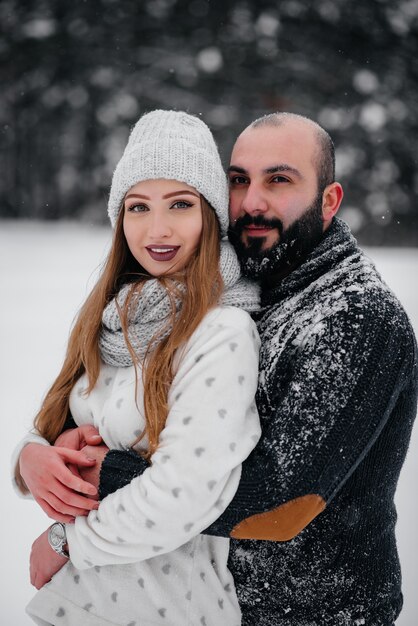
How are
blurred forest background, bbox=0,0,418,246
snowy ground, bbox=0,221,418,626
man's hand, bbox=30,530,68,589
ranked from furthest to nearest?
1. blurred forest background, bbox=0,0,418,246
2. snowy ground, bbox=0,221,418,626
3. man's hand, bbox=30,530,68,589

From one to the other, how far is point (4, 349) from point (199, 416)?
503 centimetres

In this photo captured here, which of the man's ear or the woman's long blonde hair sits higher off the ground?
the man's ear

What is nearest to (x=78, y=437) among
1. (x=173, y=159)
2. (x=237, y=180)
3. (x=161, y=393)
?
(x=161, y=393)

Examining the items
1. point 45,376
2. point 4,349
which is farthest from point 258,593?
point 4,349

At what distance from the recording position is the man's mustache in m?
1.70

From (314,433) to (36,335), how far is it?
5304mm

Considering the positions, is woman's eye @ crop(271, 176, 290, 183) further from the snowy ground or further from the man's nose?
the snowy ground

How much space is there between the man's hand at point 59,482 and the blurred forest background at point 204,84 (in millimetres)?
7010

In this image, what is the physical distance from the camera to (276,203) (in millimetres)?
1713

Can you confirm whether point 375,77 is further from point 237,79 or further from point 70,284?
point 70,284

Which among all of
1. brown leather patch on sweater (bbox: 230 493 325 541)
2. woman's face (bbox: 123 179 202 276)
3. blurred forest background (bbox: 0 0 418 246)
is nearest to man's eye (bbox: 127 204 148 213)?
woman's face (bbox: 123 179 202 276)

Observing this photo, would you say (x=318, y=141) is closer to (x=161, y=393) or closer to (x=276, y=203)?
(x=276, y=203)

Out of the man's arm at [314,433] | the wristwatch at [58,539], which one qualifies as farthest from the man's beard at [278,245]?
the wristwatch at [58,539]

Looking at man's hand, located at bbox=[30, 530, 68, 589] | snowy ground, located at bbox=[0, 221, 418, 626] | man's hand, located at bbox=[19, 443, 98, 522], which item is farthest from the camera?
snowy ground, located at bbox=[0, 221, 418, 626]
